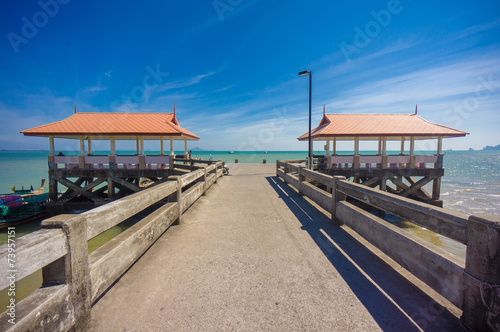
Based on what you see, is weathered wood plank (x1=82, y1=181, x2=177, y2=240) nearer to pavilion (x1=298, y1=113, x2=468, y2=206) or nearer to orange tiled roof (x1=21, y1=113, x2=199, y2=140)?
orange tiled roof (x1=21, y1=113, x2=199, y2=140)

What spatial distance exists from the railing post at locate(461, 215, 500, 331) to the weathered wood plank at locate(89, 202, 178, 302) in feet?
11.5

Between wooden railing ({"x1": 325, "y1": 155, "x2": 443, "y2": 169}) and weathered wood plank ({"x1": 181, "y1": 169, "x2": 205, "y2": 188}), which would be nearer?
weathered wood plank ({"x1": 181, "y1": 169, "x2": 205, "y2": 188})

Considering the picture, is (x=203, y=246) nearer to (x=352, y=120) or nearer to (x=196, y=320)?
(x=196, y=320)

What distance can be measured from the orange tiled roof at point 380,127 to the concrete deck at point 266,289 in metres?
11.2

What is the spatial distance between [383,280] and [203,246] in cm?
280

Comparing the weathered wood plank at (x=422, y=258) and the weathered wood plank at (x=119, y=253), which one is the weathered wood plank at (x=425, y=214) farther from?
the weathered wood plank at (x=119, y=253)

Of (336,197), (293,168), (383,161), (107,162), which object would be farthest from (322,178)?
(107,162)

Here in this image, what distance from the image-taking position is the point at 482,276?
1.79m

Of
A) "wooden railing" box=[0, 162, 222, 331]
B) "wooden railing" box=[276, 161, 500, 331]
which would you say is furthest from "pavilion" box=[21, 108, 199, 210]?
"wooden railing" box=[276, 161, 500, 331]

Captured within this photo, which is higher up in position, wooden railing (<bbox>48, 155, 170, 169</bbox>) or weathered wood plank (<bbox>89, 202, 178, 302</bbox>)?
wooden railing (<bbox>48, 155, 170, 169</bbox>)

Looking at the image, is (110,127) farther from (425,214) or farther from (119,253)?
(425,214)

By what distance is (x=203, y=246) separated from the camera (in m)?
3.84

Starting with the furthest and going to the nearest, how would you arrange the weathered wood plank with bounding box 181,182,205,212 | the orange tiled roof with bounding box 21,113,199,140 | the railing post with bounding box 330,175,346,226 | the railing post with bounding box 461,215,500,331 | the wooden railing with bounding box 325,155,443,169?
the wooden railing with bounding box 325,155,443,169, the orange tiled roof with bounding box 21,113,199,140, the weathered wood plank with bounding box 181,182,205,212, the railing post with bounding box 330,175,346,226, the railing post with bounding box 461,215,500,331

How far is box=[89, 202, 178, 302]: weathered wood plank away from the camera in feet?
7.23
